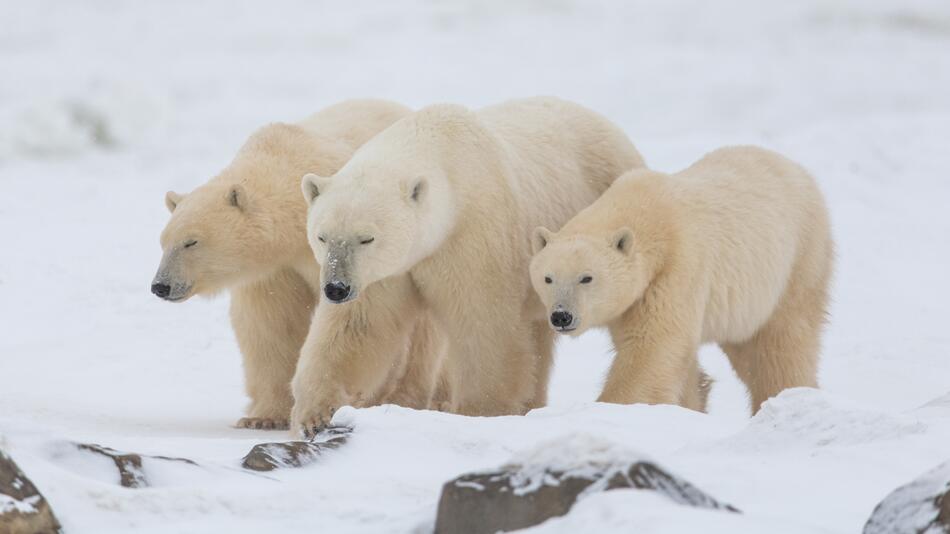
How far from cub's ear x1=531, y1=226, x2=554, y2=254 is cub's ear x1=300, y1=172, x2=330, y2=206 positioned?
93 centimetres

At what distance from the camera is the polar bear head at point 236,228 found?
23.6ft

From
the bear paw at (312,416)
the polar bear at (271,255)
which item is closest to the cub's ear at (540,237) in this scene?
the polar bear at (271,255)

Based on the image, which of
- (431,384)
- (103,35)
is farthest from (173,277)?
(103,35)

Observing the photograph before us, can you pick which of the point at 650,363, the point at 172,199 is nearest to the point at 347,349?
the point at 172,199

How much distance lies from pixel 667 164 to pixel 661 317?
19.5ft

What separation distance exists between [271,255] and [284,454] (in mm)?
2787

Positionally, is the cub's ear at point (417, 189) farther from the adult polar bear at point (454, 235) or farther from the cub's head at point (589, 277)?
the cub's head at point (589, 277)

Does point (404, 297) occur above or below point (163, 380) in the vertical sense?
above

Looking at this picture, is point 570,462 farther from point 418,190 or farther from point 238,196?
point 238,196

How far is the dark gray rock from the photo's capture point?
11.6 feet

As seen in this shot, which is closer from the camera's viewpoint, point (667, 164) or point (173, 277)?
point (173, 277)

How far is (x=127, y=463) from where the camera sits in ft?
14.1

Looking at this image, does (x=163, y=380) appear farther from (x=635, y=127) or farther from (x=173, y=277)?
(x=635, y=127)

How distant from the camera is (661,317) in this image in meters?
6.76
